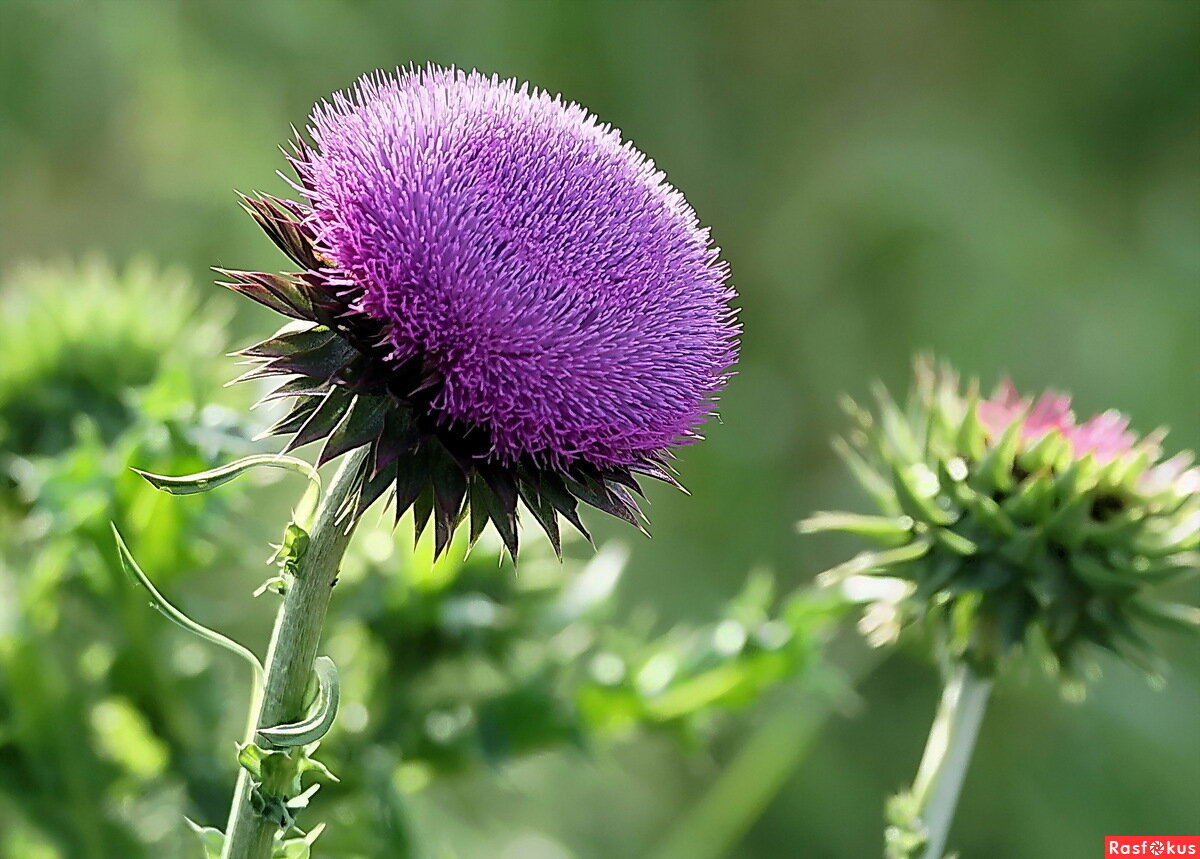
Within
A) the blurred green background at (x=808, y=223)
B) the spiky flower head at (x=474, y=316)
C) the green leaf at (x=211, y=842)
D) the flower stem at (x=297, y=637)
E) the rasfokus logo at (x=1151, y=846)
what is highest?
the blurred green background at (x=808, y=223)

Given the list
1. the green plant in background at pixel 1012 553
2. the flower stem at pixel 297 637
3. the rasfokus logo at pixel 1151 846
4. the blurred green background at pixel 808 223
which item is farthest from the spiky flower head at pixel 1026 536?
the blurred green background at pixel 808 223

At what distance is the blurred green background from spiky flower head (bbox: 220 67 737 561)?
2.02 m

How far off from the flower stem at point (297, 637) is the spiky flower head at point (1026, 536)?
1.75 feet

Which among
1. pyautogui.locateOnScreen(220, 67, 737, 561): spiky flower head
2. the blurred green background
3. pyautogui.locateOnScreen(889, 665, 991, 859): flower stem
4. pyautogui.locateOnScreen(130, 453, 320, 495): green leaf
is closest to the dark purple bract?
pyautogui.locateOnScreen(220, 67, 737, 561): spiky flower head

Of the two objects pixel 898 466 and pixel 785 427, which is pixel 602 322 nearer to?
pixel 898 466

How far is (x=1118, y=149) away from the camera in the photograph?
373 centimetres

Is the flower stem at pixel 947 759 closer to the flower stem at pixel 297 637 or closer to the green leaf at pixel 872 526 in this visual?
the green leaf at pixel 872 526

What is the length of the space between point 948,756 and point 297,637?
683mm

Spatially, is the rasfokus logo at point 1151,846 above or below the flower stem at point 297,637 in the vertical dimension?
above

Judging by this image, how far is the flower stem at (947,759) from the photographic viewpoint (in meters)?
1.18

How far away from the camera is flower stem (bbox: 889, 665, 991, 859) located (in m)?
1.18

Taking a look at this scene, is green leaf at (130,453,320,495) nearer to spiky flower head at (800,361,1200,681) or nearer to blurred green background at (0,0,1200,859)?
spiky flower head at (800,361,1200,681)

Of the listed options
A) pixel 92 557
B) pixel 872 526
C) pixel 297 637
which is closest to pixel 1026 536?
pixel 872 526

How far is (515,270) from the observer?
0.81 metres
